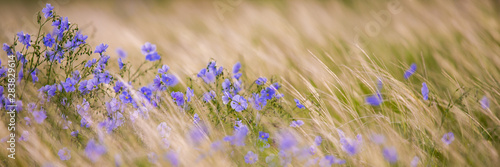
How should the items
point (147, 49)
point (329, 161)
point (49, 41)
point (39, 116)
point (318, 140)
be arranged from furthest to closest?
point (147, 49) < point (49, 41) < point (39, 116) < point (318, 140) < point (329, 161)

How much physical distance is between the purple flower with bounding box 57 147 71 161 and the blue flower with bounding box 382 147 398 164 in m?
1.29

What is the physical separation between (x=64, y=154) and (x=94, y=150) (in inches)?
5.5

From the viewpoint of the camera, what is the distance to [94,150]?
1.61 metres

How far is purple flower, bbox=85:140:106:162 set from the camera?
1595 mm

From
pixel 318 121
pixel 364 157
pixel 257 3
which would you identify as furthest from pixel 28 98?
pixel 257 3

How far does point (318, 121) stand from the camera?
5.55 feet

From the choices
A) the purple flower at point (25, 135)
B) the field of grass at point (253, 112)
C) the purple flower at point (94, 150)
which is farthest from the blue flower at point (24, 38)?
the purple flower at point (94, 150)

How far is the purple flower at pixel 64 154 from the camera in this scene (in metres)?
1.61

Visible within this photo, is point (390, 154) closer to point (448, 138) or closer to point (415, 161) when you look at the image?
point (415, 161)

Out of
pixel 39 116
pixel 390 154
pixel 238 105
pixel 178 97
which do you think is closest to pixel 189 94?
pixel 178 97

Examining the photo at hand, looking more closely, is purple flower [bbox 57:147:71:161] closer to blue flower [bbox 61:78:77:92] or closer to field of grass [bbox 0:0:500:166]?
field of grass [bbox 0:0:500:166]

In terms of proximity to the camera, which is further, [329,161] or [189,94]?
[189,94]

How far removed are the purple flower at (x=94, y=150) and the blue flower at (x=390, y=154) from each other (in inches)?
45.0

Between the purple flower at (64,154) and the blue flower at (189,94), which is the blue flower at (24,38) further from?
the blue flower at (189,94)
